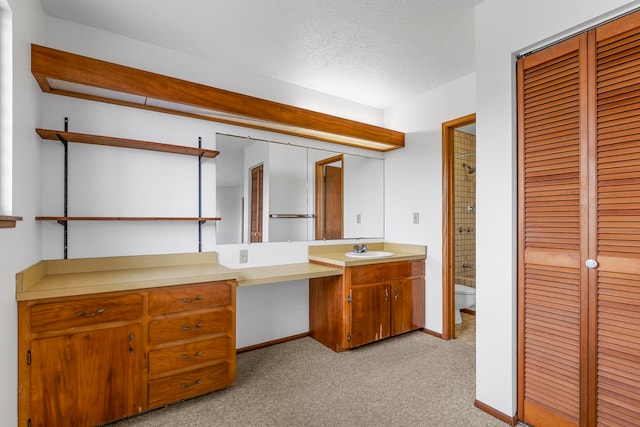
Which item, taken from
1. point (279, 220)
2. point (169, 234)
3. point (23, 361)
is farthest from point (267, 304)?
point (23, 361)

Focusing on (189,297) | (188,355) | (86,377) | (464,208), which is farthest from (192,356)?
(464,208)

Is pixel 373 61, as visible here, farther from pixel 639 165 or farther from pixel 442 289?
pixel 442 289

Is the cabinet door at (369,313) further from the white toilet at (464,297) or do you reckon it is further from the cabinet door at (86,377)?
the cabinet door at (86,377)

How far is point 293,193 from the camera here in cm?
318

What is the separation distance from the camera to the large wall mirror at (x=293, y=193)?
9.07ft

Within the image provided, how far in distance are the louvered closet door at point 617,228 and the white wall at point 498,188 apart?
1.17ft

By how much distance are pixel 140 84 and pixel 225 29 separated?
710 mm

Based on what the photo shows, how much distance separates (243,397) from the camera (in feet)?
6.96

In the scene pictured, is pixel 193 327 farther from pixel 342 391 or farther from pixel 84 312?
pixel 342 391

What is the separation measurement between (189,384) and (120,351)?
0.48m

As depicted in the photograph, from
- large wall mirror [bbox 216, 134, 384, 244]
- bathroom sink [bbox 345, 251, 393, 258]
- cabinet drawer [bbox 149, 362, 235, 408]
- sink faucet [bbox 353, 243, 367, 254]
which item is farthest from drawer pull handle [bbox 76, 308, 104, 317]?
sink faucet [bbox 353, 243, 367, 254]

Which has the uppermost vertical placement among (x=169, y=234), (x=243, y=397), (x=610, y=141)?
(x=610, y=141)

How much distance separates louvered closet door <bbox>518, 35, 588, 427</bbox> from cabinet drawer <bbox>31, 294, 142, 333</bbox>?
227cm

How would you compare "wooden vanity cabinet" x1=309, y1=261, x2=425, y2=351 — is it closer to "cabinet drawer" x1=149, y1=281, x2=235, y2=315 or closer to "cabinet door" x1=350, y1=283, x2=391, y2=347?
"cabinet door" x1=350, y1=283, x2=391, y2=347
